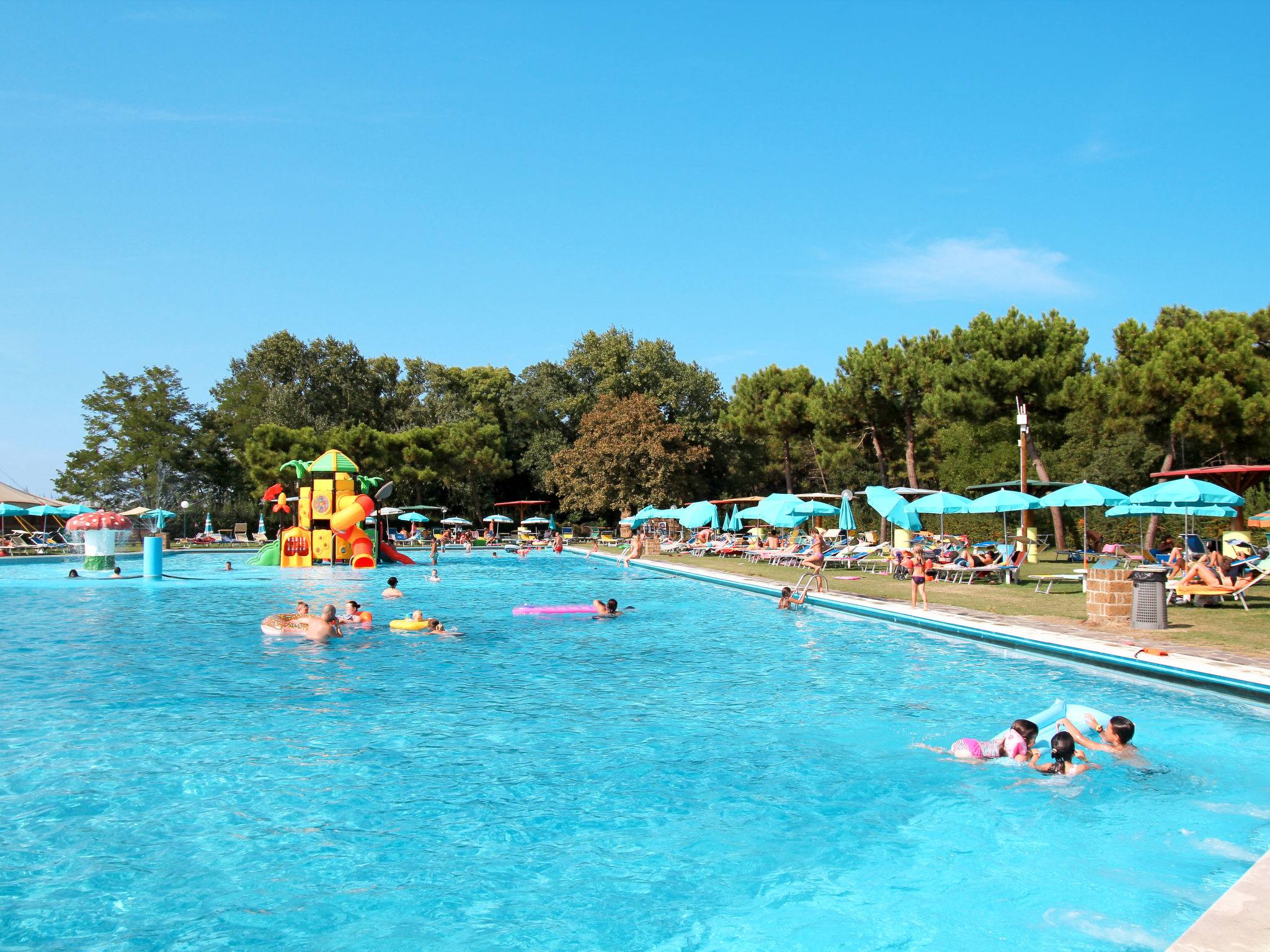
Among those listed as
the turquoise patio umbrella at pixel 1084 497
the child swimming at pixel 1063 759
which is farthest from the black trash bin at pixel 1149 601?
the turquoise patio umbrella at pixel 1084 497

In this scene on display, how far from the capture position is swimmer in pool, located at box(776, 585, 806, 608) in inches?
596

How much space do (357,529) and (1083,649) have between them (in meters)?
23.9

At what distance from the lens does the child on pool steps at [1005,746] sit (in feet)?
21.5

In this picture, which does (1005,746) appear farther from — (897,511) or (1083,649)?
(897,511)

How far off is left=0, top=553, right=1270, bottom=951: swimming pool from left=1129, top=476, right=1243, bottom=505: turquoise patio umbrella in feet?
20.5

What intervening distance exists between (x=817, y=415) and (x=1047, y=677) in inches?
1270

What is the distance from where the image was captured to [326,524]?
28.9 metres

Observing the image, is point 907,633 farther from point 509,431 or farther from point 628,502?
point 509,431

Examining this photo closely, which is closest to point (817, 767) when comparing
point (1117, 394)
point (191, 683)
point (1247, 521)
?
point (191, 683)

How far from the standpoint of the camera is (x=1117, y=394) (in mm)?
27391

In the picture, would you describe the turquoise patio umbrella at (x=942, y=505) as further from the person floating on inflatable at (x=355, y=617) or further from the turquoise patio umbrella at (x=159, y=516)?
the turquoise patio umbrella at (x=159, y=516)

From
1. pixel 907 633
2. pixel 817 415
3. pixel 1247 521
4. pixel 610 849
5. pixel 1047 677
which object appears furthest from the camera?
pixel 817 415

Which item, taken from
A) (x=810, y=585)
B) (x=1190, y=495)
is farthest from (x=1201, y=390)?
(x=810, y=585)

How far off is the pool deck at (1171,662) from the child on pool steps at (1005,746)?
7.47 feet
